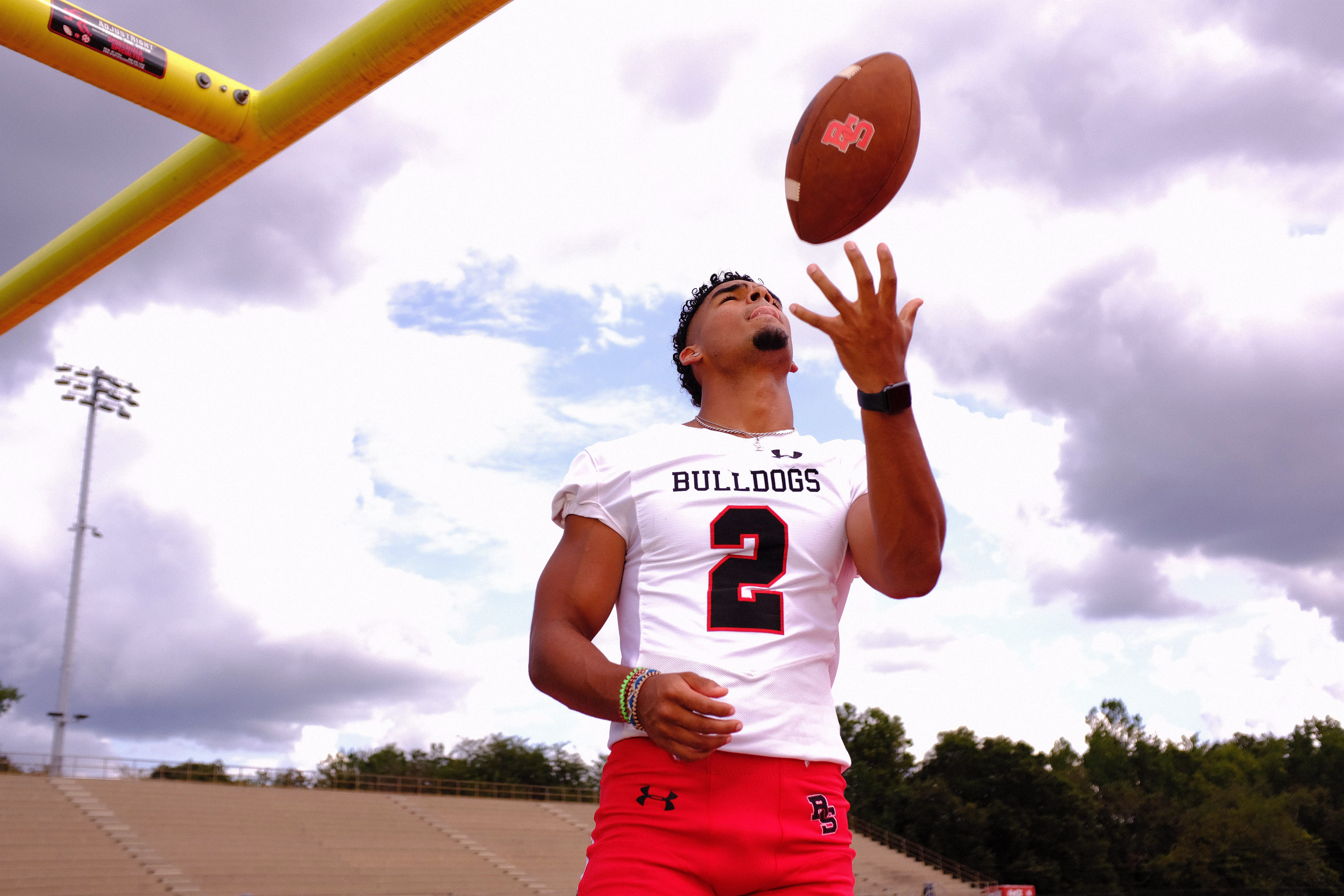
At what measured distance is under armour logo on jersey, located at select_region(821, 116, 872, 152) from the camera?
2520 millimetres

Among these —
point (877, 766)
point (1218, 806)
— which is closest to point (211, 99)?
point (877, 766)

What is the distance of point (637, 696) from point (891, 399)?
26.3 inches

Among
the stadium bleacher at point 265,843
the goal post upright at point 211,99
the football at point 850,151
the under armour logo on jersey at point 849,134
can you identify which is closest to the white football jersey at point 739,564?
the football at point 850,151

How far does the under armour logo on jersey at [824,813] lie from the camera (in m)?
1.94

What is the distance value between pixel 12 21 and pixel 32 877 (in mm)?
15416

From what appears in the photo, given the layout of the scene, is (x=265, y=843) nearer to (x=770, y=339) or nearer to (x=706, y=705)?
(x=770, y=339)

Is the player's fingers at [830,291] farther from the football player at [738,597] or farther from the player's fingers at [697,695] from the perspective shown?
the player's fingers at [697,695]

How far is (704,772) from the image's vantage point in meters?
1.91

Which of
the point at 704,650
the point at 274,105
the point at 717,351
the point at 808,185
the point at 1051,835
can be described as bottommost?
the point at 1051,835

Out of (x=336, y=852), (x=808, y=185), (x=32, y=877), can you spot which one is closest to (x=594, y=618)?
(x=808, y=185)

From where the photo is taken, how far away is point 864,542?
2139 millimetres

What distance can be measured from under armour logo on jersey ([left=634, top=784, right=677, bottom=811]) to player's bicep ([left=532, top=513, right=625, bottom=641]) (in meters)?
0.34

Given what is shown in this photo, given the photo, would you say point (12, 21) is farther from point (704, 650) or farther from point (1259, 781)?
point (1259, 781)

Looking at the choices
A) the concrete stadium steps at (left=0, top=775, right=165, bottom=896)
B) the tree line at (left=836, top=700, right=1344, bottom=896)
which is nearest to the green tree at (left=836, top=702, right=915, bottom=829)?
the tree line at (left=836, top=700, right=1344, bottom=896)
